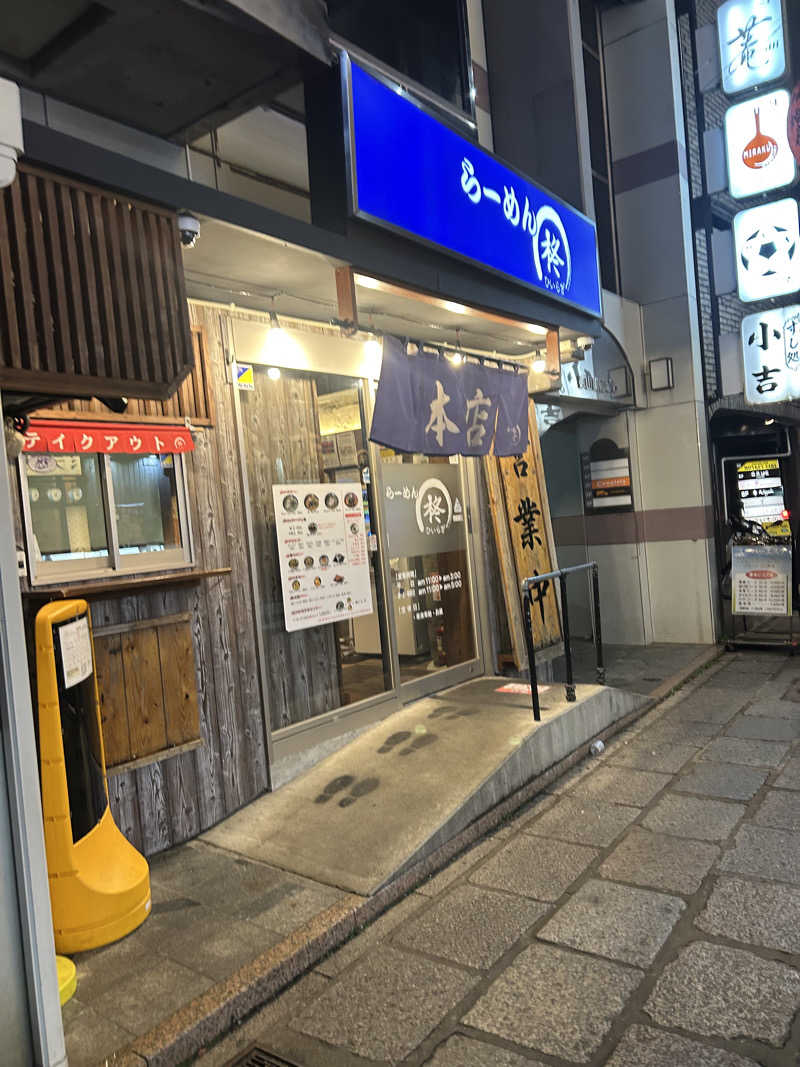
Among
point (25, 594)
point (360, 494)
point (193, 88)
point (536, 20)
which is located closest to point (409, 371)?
point (360, 494)

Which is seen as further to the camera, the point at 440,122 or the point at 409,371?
the point at 409,371

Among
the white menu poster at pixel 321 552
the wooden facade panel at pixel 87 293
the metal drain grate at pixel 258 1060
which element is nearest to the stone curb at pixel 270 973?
the metal drain grate at pixel 258 1060

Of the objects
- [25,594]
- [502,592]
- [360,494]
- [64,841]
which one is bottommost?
[64,841]

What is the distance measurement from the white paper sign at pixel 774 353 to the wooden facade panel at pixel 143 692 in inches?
363

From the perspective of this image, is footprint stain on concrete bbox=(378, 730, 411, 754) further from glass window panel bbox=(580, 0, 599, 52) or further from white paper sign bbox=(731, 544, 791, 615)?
glass window panel bbox=(580, 0, 599, 52)

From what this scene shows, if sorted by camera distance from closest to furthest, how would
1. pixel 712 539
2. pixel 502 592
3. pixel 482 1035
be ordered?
pixel 482 1035 → pixel 502 592 → pixel 712 539

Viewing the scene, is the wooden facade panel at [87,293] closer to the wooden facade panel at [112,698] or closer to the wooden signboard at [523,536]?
the wooden facade panel at [112,698]

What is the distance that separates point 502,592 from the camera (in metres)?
8.14

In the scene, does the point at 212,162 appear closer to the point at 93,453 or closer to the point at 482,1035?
the point at 93,453

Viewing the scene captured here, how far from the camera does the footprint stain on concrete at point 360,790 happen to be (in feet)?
16.9

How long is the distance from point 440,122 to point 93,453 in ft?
11.8

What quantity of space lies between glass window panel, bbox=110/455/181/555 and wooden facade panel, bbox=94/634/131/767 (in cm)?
64

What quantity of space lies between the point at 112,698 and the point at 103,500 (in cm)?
126

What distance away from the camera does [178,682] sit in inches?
194
